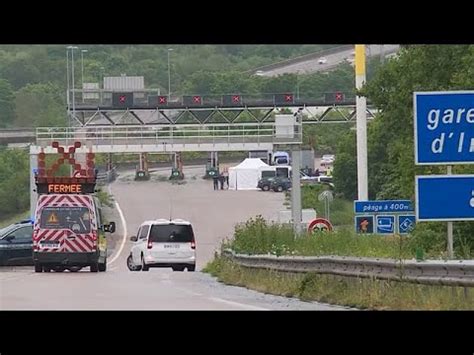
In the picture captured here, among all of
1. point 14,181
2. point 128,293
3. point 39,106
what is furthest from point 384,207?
point 39,106

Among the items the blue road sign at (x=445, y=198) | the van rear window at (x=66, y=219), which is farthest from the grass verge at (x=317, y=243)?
the van rear window at (x=66, y=219)

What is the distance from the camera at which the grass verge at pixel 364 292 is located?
18438 mm

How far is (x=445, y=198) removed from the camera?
21906 millimetres

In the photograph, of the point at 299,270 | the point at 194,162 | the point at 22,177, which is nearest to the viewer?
the point at 299,270

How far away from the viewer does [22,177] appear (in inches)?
3027

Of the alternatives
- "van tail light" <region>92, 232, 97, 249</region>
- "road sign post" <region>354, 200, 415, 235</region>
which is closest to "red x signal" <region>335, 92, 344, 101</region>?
"road sign post" <region>354, 200, 415, 235</region>

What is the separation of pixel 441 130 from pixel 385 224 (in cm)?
1737

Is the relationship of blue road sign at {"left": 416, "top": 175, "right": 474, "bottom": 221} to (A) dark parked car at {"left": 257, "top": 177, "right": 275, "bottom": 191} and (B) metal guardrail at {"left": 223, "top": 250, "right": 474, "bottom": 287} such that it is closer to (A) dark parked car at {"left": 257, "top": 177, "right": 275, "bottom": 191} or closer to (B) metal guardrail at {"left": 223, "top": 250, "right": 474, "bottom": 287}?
(B) metal guardrail at {"left": 223, "top": 250, "right": 474, "bottom": 287}

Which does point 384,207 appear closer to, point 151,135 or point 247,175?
point 151,135
